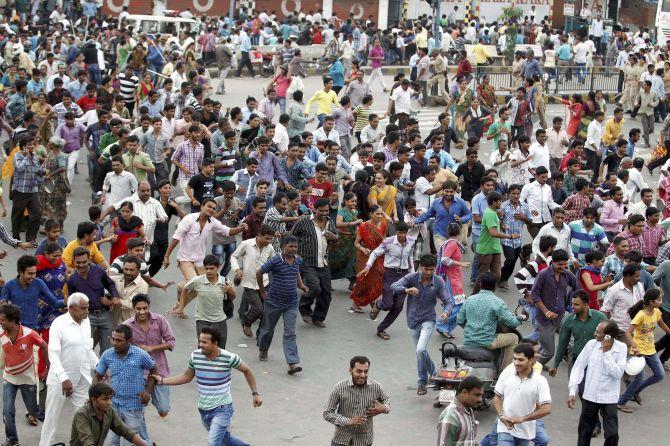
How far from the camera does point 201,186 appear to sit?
1511 centimetres

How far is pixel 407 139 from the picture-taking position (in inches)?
742

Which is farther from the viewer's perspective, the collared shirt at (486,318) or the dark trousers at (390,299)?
the dark trousers at (390,299)

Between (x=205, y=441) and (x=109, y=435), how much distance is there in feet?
3.84

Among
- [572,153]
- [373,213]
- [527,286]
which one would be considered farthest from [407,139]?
[527,286]

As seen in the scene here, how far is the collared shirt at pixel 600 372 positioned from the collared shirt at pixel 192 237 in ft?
15.7

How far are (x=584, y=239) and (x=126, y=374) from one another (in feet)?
21.0

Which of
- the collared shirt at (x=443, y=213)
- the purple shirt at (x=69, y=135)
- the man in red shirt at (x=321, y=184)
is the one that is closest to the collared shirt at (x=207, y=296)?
the man in red shirt at (x=321, y=184)

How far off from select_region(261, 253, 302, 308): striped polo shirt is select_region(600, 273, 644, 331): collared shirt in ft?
9.98

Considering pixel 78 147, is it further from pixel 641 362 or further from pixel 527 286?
pixel 641 362

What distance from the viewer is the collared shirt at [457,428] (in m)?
8.52

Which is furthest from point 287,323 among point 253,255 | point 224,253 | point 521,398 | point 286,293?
point 521,398

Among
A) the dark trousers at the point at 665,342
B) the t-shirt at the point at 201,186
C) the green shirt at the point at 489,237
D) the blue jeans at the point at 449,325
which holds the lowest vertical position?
the blue jeans at the point at 449,325

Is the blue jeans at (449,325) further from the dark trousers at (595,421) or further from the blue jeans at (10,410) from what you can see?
the blue jeans at (10,410)

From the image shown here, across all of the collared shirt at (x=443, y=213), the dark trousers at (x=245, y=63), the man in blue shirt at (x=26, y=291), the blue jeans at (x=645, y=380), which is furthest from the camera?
the dark trousers at (x=245, y=63)
